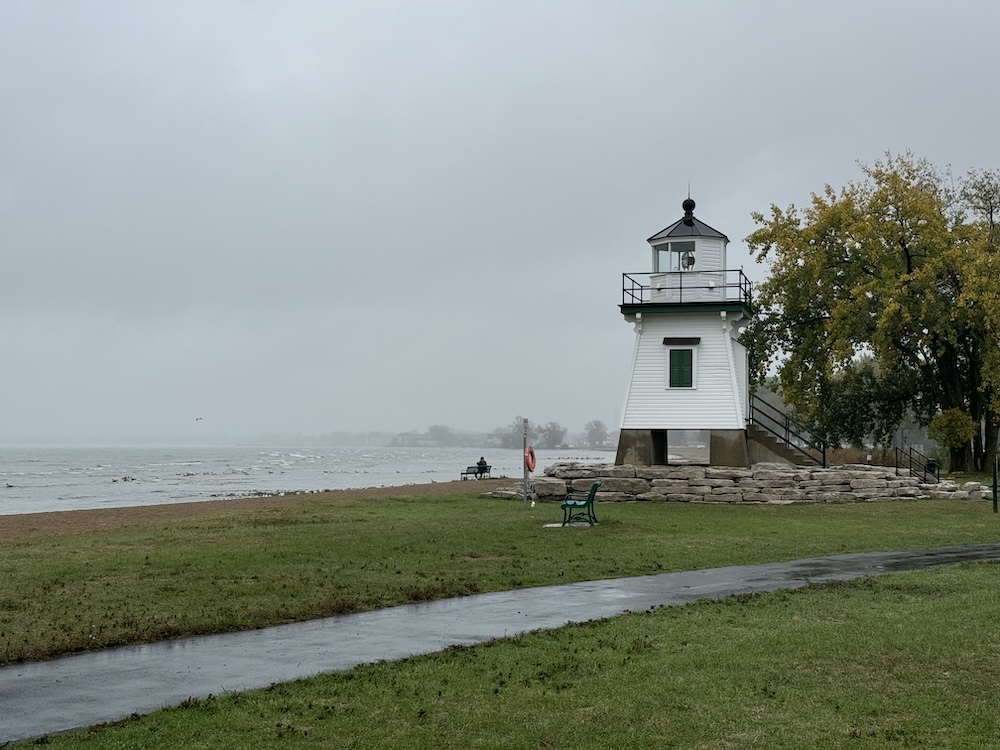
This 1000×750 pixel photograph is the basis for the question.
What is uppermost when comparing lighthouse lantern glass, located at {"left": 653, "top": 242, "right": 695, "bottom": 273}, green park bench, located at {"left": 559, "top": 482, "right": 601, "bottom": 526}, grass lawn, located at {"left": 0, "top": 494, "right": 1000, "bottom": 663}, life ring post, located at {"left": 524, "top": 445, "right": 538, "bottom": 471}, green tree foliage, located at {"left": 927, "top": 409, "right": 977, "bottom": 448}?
lighthouse lantern glass, located at {"left": 653, "top": 242, "right": 695, "bottom": 273}

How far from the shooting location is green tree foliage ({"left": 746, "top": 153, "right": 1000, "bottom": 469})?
4119 centimetres

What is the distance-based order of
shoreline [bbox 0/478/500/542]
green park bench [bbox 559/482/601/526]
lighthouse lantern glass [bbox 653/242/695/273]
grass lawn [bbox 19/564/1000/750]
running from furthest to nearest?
lighthouse lantern glass [bbox 653/242/695/273] < shoreline [bbox 0/478/500/542] < green park bench [bbox 559/482/601/526] < grass lawn [bbox 19/564/1000/750]

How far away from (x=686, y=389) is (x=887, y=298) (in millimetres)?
11567

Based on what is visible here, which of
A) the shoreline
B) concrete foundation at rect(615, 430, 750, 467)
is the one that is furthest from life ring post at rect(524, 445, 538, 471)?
the shoreline

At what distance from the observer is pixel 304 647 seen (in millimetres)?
9992

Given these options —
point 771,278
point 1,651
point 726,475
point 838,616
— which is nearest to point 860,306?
point 771,278

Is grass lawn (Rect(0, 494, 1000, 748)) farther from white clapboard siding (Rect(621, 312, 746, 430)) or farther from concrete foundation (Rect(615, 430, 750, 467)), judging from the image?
white clapboard siding (Rect(621, 312, 746, 430))

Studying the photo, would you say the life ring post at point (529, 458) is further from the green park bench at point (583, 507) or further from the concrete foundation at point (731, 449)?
the concrete foundation at point (731, 449)

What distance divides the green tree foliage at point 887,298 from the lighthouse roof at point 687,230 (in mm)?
9320

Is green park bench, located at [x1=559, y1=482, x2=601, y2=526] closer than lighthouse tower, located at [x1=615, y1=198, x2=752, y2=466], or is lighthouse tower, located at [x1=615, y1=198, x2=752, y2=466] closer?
green park bench, located at [x1=559, y1=482, x2=601, y2=526]

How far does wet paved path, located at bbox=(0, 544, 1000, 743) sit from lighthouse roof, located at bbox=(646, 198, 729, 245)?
67.7 ft

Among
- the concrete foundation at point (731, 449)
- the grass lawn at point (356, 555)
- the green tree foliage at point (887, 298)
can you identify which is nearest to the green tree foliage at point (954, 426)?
the green tree foliage at point (887, 298)

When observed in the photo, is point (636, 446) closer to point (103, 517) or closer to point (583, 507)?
point (583, 507)

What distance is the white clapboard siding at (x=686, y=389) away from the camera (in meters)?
34.2
